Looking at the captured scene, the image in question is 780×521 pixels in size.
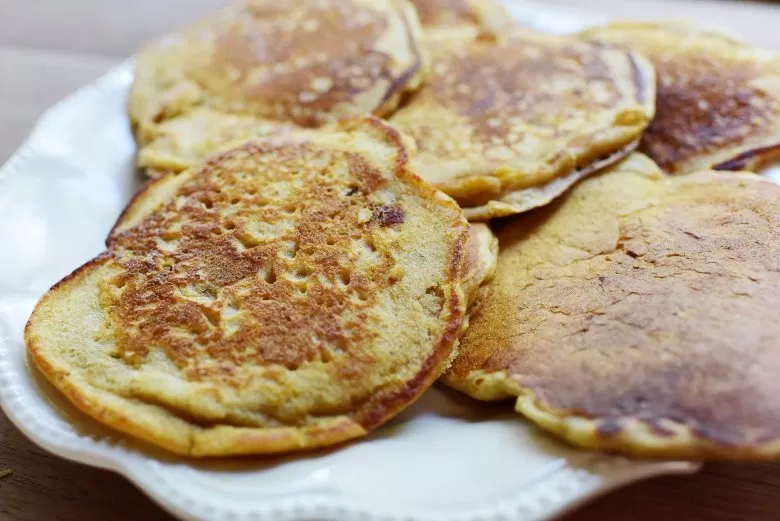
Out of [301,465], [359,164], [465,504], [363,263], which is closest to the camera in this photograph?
[465,504]

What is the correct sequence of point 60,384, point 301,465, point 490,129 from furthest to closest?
point 490,129
point 60,384
point 301,465

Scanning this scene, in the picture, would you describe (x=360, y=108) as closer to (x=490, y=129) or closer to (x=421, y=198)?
(x=490, y=129)

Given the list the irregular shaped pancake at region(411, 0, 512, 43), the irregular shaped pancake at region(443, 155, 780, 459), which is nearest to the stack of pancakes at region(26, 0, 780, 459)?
the irregular shaped pancake at region(443, 155, 780, 459)

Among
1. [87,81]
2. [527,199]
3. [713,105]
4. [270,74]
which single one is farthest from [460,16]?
[87,81]

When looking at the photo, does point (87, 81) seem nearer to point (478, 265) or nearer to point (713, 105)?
point (478, 265)

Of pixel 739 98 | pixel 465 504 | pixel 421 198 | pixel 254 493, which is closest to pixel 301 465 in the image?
pixel 254 493

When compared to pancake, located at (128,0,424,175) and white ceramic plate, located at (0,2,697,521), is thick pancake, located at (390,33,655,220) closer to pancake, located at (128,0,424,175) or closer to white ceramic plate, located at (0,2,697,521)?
pancake, located at (128,0,424,175)

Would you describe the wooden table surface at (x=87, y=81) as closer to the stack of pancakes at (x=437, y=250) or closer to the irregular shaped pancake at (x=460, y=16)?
the stack of pancakes at (x=437, y=250)
